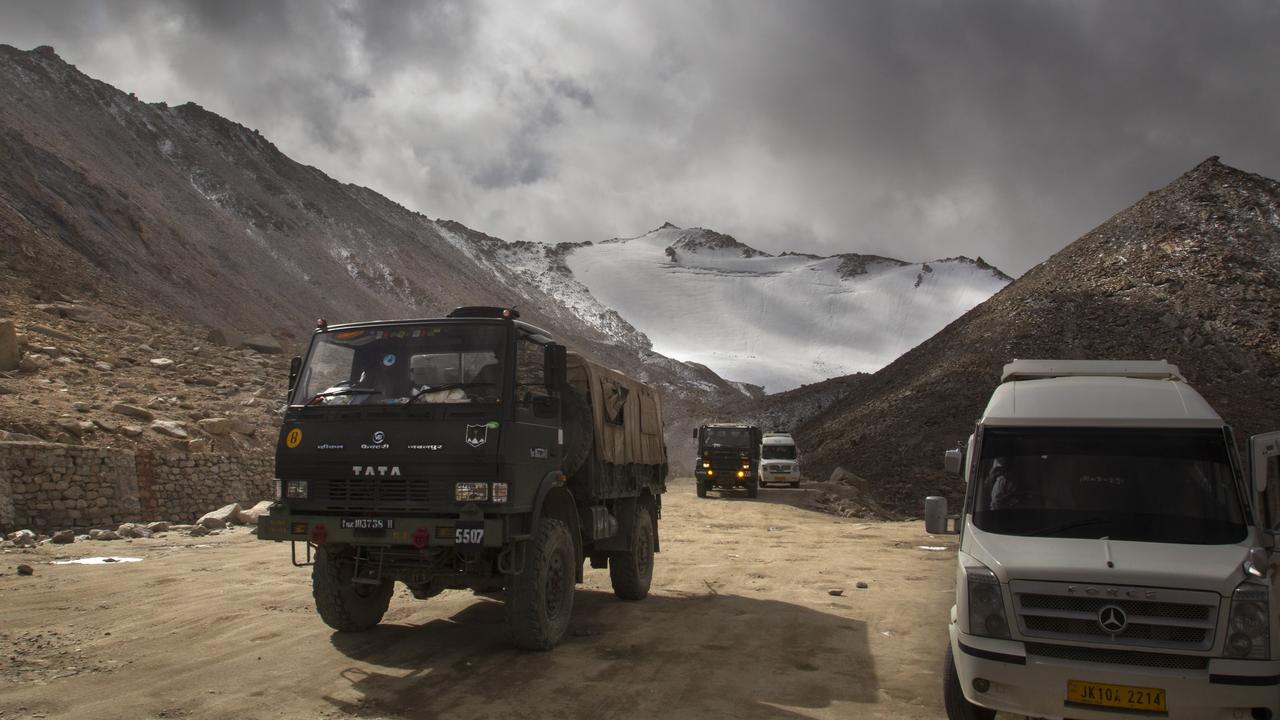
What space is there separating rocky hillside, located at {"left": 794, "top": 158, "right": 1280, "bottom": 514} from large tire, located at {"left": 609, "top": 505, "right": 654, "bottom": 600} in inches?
768

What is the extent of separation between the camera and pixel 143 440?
18109mm

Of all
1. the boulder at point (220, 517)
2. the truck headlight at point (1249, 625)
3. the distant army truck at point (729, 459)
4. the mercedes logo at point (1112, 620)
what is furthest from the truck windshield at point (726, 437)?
the truck headlight at point (1249, 625)

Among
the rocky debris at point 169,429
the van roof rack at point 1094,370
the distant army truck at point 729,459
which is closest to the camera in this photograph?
the van roof rack at point 1094,370

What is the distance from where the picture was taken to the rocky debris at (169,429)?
19.2m

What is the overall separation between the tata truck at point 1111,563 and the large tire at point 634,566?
4740 mm

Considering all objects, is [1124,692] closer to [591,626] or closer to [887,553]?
[591,626]

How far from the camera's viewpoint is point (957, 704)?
595 centimetres

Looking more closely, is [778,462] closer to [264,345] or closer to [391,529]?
[264,345]

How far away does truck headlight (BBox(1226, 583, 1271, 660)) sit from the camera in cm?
511

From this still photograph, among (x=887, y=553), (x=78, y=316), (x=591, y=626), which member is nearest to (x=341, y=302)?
(x=78, y=316)

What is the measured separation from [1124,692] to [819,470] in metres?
33.9

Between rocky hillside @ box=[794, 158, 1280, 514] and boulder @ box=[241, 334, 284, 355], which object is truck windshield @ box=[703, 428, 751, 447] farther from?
boulder @ box=[241, 334, 284, 355]

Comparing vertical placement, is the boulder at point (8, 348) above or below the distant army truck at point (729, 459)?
above

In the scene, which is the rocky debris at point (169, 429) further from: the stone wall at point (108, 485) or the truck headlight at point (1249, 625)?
the truck headlight at point (1249, 625)
